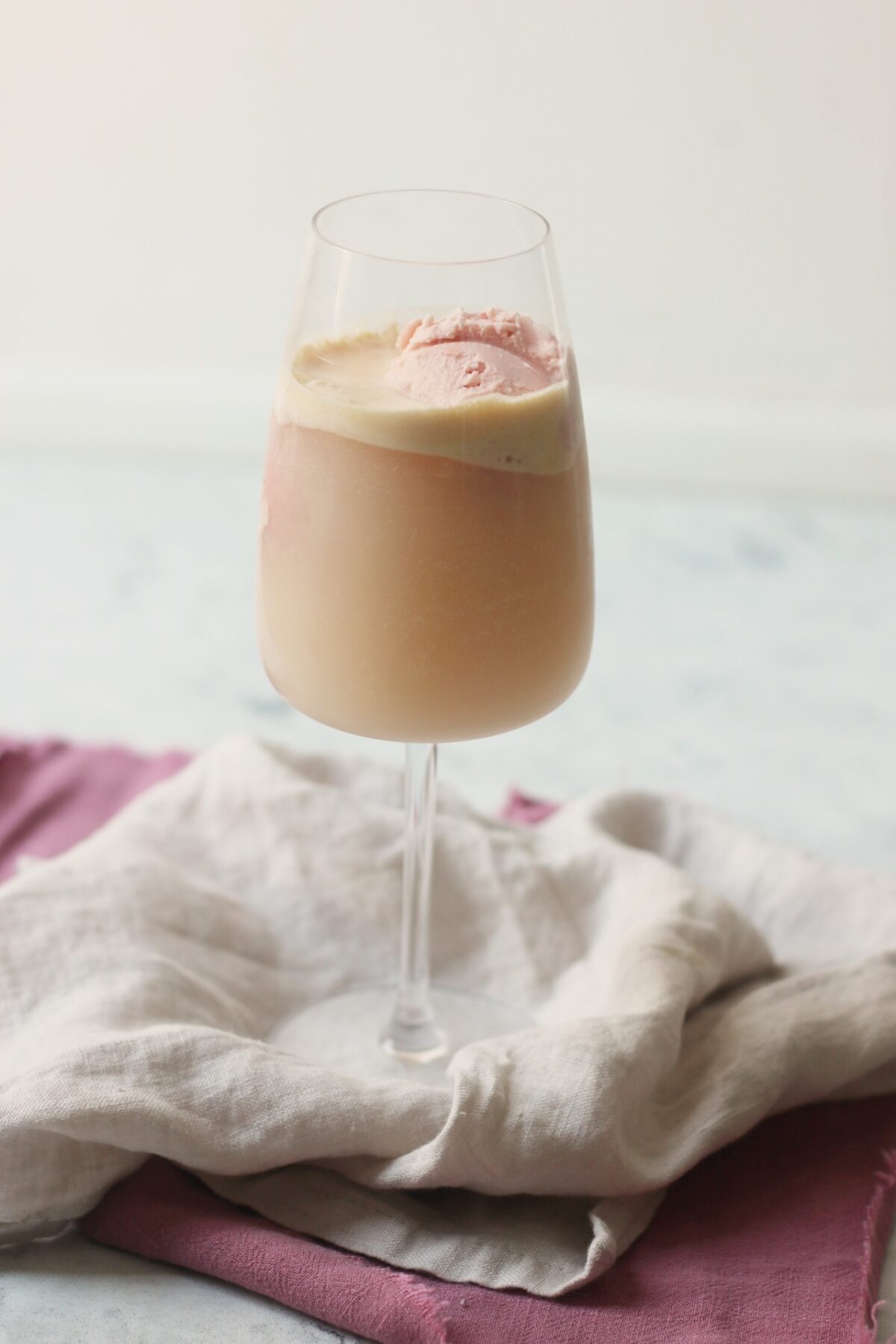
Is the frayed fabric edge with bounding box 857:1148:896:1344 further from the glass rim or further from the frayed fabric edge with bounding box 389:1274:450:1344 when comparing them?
the glass rim

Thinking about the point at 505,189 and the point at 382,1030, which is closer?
the point at 382,1030

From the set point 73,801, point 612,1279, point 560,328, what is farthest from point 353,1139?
point 73,801

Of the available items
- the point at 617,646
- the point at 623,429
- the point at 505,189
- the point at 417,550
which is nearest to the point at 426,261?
the point at 417,550

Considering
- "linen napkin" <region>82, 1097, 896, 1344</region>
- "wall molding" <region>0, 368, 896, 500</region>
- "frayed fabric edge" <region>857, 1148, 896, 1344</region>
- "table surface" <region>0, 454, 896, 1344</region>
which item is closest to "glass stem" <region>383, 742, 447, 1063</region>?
"linen napkin" <region>82, 1097, 896, 1344</region>

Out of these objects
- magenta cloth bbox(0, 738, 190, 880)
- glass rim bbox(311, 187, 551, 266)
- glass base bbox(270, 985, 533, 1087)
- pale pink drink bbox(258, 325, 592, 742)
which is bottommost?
glass base bbox(270, 985, 533, 1087)

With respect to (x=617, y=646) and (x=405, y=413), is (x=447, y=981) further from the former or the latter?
(x=617, y=646)

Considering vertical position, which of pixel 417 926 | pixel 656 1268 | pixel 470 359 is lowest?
pixel 656 1268

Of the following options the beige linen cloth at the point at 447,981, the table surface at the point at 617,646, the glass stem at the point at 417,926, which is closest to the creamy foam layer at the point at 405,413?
the glass stem at the point at 417,926
